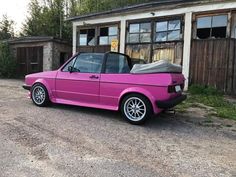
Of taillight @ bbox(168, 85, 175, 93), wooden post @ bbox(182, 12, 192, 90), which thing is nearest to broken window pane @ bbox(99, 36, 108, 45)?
wooden post @ bbox(182, 12, 192, 90)

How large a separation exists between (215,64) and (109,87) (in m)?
6.73

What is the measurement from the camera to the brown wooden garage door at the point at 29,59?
17.0 m

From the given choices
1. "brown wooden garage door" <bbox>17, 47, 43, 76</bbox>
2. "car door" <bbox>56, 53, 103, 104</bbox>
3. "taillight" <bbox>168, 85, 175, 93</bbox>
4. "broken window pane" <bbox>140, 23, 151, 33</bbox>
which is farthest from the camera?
"brown wooden garage door" <bbox>17, 47, 43, 76</bbox>

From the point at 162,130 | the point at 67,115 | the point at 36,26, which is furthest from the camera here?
the point at 36,26

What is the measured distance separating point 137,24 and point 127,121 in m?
8.74

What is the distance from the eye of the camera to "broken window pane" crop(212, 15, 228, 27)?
438 inches

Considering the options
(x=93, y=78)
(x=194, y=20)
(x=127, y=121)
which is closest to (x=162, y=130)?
(x=127, y=121)

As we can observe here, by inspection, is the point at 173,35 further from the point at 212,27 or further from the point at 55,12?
the point at 55,12

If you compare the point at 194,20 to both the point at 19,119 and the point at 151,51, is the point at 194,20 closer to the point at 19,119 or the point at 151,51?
the point at 151,51

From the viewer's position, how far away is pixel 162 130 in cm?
560

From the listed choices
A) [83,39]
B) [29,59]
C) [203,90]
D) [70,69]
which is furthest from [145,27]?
[29,59]

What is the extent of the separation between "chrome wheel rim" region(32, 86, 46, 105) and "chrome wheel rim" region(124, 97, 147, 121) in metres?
2.55

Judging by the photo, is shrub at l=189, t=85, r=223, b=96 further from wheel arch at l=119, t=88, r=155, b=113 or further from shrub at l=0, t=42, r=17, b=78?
shrub at l=0, t=42, r=17, b=78

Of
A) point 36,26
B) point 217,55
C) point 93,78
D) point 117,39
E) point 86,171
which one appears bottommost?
point 86,171
